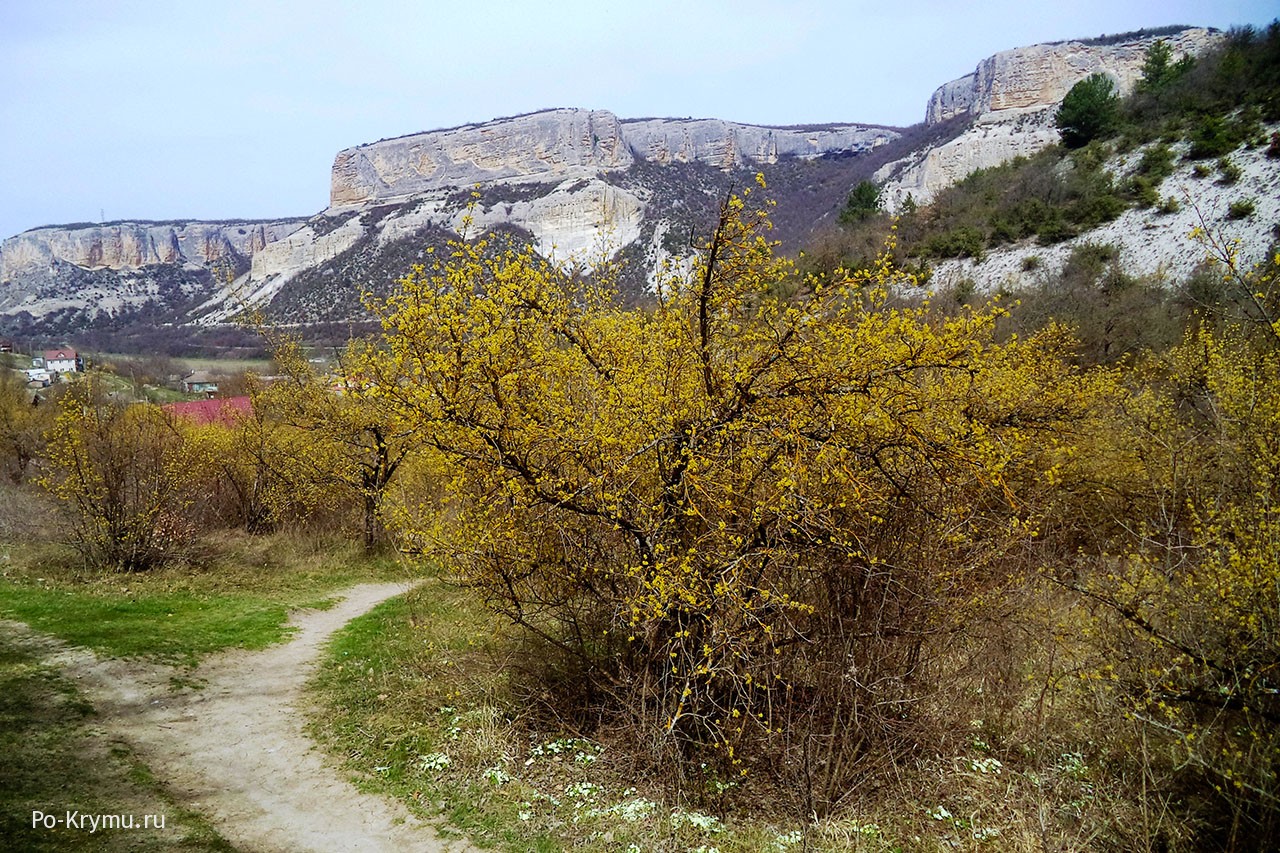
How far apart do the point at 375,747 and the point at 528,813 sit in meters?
2.09

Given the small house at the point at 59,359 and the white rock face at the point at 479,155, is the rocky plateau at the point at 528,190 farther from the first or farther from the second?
the small house at the point at 59,359

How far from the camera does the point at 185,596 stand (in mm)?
12227

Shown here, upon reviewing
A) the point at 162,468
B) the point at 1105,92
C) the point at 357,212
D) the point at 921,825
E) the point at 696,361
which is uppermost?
the point at 357,212

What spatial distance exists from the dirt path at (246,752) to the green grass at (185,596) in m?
0.64

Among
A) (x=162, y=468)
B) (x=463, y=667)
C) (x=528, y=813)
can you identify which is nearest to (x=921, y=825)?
(x=528, y=813)

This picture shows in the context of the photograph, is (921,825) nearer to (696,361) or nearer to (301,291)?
(696,361)

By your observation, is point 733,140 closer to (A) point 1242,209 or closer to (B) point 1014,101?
(B) point 1014,101

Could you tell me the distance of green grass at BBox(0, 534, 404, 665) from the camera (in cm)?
945

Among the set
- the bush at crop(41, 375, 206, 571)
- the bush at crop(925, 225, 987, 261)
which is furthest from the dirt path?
the bush at crop(925, 225, 987, 261)

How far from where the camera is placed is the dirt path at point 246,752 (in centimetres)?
532

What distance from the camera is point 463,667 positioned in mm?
7621

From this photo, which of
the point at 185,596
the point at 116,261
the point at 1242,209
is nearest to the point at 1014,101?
the point at 1242,209

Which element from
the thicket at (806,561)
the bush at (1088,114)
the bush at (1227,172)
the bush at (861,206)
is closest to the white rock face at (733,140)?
the bush at (861,206)

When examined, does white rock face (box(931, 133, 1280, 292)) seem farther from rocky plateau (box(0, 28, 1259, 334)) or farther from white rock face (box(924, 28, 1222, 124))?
white rock face (box(924, 28, 1222, 124))
